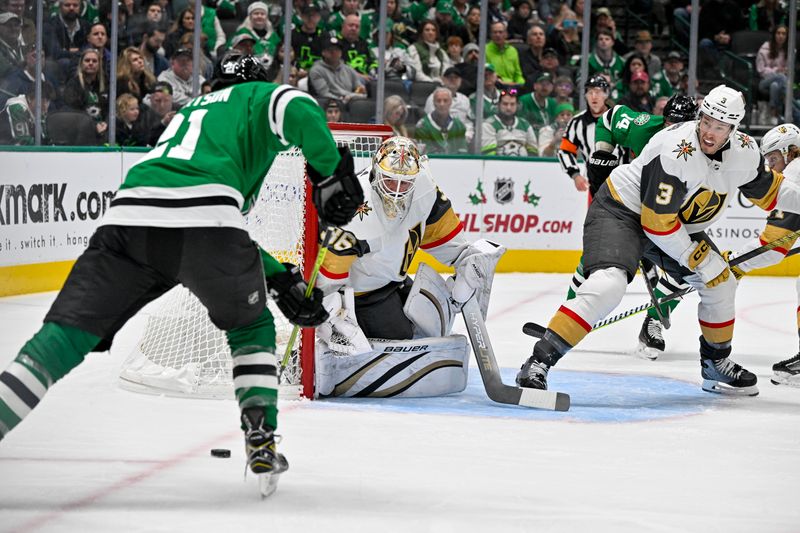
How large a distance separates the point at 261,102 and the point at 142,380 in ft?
5.67

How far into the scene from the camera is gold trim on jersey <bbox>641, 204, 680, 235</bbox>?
13.4ft

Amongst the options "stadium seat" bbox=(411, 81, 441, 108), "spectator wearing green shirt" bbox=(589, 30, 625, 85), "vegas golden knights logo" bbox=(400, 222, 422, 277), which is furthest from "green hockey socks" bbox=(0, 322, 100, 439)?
"spectator wearing green shirt" bbox=(589, 30, 625, 85)


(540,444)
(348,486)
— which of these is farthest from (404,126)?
(348,486)

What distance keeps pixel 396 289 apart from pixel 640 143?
179 cm

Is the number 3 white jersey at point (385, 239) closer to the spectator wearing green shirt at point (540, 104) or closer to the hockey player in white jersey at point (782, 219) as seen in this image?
the hockey player in white jersey at point (782, 219)

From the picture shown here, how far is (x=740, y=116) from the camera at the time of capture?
13.1 feet

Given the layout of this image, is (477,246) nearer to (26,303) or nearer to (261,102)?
(261,102)

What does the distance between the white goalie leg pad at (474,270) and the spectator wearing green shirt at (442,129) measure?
392 cm

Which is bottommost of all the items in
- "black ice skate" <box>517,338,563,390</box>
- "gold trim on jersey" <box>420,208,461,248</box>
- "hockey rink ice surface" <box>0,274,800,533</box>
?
"hockey rink ice surface" <box>0,274,800,533</box>

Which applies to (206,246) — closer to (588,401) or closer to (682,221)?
(588,401)

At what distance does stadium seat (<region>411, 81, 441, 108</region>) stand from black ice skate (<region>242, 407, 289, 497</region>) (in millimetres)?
5577

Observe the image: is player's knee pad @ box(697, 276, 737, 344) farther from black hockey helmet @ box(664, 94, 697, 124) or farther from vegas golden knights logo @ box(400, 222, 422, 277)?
black hockey helmet @ box(664, 94, 697, 124)

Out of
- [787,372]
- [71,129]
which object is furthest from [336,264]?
[71,129]

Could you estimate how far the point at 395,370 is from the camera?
3.99 m
